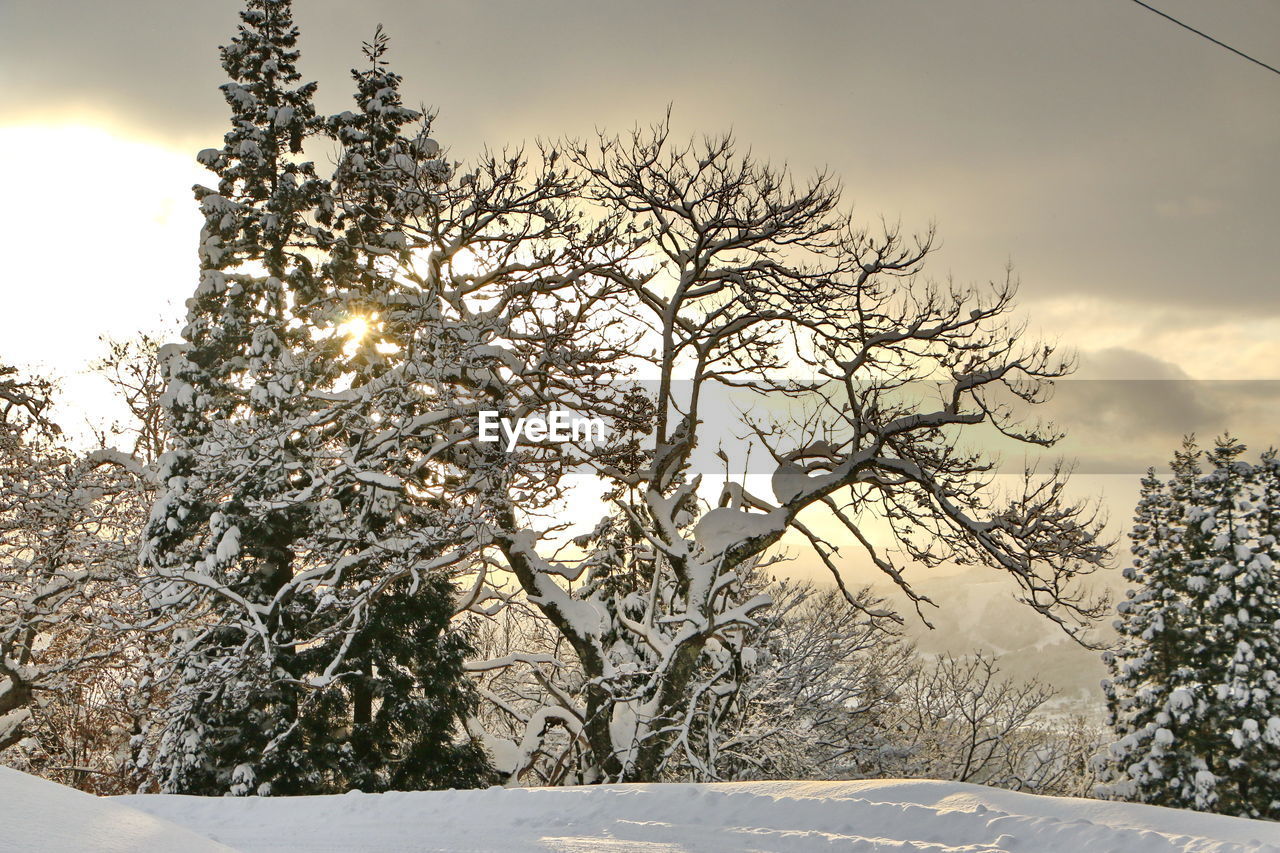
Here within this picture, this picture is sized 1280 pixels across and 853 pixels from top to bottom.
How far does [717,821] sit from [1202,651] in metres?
24.4

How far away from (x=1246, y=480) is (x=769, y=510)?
20.1 m

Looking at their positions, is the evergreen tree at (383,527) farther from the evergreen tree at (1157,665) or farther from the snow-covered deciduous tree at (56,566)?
the evergreen tree at (1157,665)

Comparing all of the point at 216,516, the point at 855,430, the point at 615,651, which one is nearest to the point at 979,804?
the point at 855,430

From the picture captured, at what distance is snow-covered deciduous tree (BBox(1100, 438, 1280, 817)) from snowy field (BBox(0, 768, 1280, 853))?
21.5 metres

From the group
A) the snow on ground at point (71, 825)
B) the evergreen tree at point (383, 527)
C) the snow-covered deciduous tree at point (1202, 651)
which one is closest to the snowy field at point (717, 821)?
the snow on ground at point (71, 825)

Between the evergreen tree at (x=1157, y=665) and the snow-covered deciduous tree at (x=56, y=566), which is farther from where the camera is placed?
the evergreen tree at (x=1157, y=665)

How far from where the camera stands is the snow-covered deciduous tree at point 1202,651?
25.4 meters

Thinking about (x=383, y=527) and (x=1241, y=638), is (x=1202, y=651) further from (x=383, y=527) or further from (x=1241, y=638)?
(x=383, y=527)

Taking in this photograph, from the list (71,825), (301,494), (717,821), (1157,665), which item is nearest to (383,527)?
(301,494)

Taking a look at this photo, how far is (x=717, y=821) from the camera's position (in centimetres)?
812

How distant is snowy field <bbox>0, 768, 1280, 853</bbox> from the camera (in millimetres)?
7008

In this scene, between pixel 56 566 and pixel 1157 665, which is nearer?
pixel 56 566

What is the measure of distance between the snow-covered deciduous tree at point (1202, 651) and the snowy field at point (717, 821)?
21.5 meters

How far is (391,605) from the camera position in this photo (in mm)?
17156
